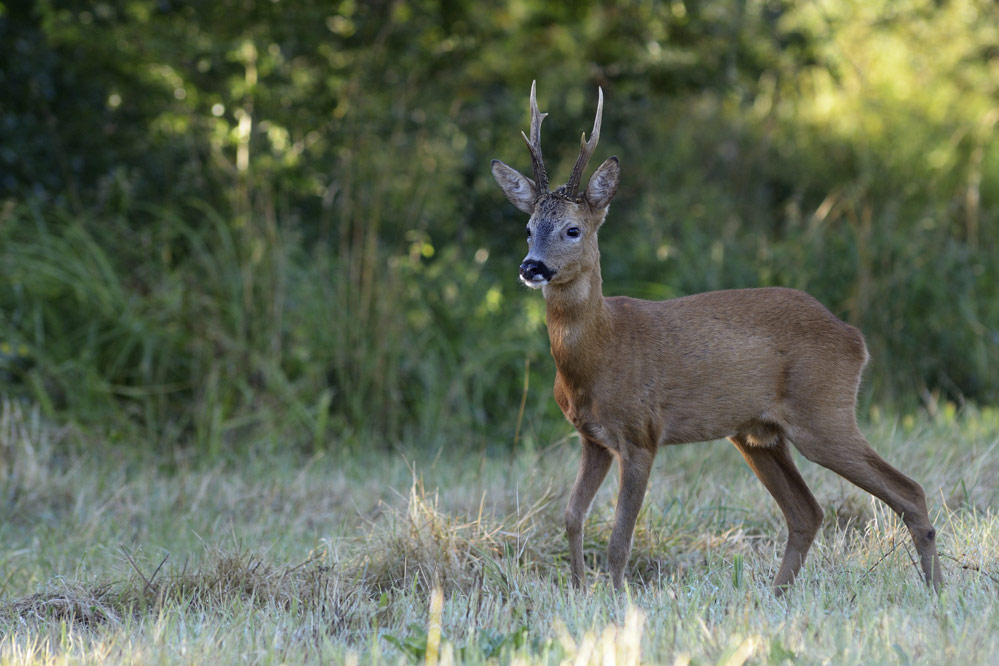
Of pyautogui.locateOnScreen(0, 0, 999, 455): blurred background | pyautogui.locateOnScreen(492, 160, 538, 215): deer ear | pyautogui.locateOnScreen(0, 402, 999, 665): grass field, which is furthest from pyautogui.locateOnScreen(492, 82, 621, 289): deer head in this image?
pyautogui.locateOnScreen(0, 0, 999, 455): blurred background

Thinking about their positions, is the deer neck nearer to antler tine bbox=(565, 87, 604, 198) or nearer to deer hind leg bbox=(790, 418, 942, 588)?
antler tine bbox=(565, 87, 604, 198)

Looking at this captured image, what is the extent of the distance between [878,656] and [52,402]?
539 cm

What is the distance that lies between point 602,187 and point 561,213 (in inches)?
8.9

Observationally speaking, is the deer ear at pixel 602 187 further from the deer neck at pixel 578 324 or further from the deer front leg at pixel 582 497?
the deer front leg at pixel 582 497

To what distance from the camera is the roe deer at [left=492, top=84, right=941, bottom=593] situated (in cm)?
443

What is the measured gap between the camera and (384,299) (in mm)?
7398

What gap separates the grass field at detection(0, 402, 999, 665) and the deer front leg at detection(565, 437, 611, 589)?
159 millimetres

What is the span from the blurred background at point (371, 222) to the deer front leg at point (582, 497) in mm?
2077

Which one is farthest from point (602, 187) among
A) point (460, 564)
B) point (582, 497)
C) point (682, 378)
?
point (460, 564)

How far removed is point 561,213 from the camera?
15.2ft

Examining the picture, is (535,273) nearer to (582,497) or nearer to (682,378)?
(682,378)

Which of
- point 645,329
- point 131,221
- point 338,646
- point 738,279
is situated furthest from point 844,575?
point 131,221

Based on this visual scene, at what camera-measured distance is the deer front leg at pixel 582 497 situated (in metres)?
4.45

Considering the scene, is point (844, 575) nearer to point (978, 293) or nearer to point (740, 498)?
point (740, 498)
